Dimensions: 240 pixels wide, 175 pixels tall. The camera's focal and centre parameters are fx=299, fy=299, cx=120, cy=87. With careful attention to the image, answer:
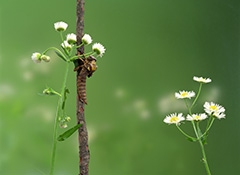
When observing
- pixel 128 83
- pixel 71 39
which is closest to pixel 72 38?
pixel 71 39

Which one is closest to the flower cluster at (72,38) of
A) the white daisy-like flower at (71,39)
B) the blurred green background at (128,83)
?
the white daisy-like flower at (71,39)

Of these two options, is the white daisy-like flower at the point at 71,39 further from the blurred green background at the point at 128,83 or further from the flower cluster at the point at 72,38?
the blurred green background at the point at 128,83

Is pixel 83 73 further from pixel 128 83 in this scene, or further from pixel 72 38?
pixel 128 83

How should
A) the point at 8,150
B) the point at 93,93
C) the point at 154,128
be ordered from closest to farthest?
the point at 8,150
the point at 93,93
the point at 154,128

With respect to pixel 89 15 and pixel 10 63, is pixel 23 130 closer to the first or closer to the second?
pixel 10 63

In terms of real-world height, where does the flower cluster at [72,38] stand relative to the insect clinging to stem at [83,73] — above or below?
above

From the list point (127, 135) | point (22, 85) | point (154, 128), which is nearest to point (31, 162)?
point (22, 85)

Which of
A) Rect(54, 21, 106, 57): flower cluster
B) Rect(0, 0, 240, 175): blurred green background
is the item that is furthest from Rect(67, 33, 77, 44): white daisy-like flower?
Rect(0, 0, 240, 175): blurred green background

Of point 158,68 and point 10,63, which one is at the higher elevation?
point 158,68
